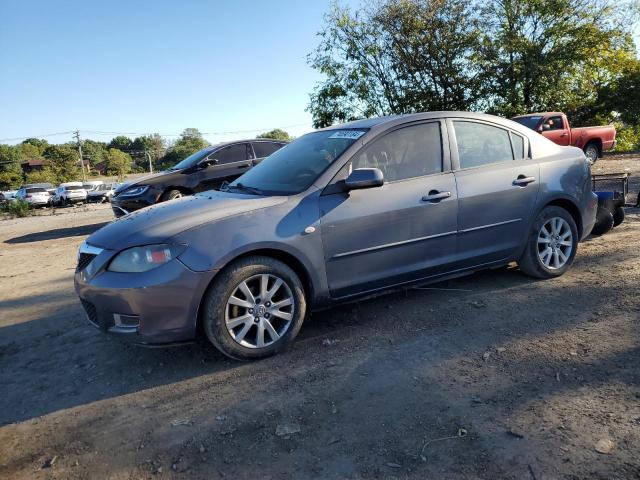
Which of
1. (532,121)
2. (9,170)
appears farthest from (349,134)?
(9,170)

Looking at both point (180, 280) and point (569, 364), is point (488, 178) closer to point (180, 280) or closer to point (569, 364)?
point (569, 364)

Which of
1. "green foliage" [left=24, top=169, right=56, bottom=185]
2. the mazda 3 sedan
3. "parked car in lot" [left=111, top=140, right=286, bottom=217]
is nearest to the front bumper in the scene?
the mazda 3 sedan

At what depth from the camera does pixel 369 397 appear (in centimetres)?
292

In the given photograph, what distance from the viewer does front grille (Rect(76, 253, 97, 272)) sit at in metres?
3.61

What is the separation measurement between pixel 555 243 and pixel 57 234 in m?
11.0

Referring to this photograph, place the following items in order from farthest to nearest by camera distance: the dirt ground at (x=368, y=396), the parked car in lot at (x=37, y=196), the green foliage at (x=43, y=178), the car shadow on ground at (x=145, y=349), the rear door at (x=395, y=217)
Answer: the green foliage at (x=43, y=178), the parked car in lot at (x=37, y=196), the rear door at (x=395, y=217), the car shadow on ground at (x=145, y=349), the dirt ground at (x=368, y=396)

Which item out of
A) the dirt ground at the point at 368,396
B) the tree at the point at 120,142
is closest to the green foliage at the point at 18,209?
the dirt ground at the point at 368,396

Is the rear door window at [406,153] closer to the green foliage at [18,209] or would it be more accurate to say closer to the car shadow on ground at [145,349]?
the car shadow on ground at [145,349]

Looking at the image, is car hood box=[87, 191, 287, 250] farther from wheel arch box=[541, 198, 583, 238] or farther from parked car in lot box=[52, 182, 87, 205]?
parked car in lot box=[52, 182, 87, 205]

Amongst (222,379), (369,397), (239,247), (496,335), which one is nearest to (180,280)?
(239,247)

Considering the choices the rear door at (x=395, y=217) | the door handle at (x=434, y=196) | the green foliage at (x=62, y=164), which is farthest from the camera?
the green foliage at (x=62, y=164)

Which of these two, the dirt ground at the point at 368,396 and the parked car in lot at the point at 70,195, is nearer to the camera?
the dirt ground at the point at 368,396

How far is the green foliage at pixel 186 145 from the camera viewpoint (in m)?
104

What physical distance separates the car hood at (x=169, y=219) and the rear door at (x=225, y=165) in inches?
256
